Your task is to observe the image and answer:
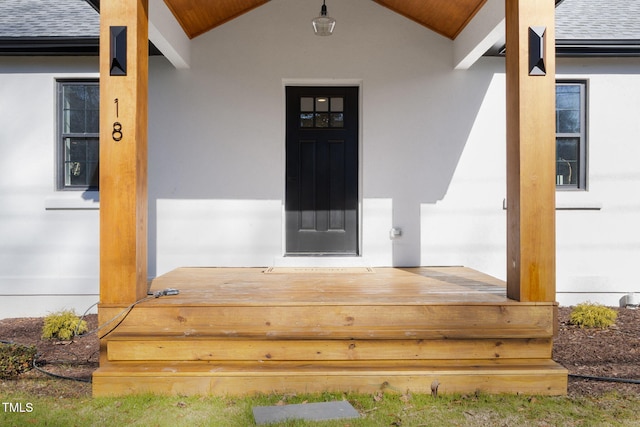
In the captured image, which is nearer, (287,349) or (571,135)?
(287,349)

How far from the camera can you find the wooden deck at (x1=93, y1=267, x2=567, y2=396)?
3.38 meters

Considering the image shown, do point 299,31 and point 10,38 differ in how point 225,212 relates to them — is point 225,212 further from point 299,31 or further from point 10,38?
point 10,38

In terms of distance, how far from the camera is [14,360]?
3.85 meters

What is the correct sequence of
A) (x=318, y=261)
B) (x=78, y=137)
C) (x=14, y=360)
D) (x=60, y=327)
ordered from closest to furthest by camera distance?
(x=14, y=360) → (x=60, y=327) → (x=318, y=261) → (x=78, y=137)

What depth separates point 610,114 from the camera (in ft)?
19.9

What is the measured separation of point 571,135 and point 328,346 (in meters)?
4.41

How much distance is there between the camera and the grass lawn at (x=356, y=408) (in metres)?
2.98

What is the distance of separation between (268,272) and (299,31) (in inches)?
116

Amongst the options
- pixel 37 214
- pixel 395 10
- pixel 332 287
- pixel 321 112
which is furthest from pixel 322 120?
pixel 37 214

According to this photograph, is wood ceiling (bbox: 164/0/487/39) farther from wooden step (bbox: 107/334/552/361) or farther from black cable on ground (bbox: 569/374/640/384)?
black cable on ground (bbox: 569/374/640/384)

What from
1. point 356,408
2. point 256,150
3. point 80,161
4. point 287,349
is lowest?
point 356,408

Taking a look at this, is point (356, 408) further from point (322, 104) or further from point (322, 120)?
point (322, 104)

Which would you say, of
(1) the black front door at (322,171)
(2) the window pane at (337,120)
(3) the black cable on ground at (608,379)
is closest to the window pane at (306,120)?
(1) the black front door at (322,171)

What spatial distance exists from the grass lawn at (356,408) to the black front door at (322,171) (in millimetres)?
2886
